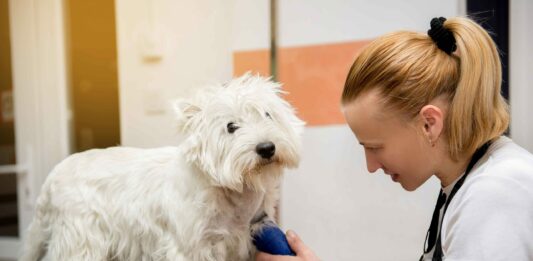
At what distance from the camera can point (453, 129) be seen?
876 millimetres

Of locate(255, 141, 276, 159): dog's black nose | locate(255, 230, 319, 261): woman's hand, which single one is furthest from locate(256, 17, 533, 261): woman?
locate(255, 230, 319, 261): woman's hand

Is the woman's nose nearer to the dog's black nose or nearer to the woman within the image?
the woman

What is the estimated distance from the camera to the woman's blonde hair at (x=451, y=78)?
851 millimetres

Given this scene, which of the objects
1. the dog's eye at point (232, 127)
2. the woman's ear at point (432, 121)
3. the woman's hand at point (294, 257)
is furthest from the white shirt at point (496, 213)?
the dog's eye at point (232, 127)

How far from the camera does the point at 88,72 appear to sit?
1.51 meters

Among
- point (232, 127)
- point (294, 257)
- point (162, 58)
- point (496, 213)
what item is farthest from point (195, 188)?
point (496, 213)

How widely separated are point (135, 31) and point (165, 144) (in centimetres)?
36

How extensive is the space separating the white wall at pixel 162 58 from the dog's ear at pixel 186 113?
0.31m

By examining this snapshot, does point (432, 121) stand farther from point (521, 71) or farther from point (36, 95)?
point (36, 95)

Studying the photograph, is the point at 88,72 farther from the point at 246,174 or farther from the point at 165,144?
the point at 246,174

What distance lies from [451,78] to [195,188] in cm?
60

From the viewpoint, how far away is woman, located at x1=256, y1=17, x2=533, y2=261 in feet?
2.52

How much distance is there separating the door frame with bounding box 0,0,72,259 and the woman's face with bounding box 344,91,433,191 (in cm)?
97

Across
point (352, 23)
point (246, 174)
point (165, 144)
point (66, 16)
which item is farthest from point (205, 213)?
point (66, 16)
